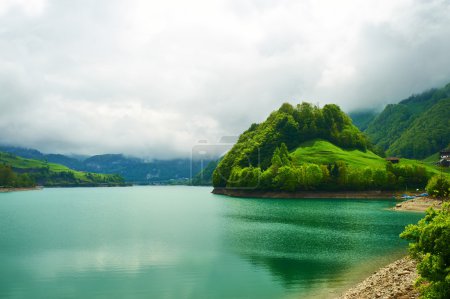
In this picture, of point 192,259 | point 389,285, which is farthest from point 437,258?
point 192,259

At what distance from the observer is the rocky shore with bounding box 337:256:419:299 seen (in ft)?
106

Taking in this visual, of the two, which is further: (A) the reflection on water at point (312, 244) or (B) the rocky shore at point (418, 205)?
(B) the rocky shore at point (418, 205)

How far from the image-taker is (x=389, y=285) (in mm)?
35719

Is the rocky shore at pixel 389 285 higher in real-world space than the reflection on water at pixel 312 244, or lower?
higher

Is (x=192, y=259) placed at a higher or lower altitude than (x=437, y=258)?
lower

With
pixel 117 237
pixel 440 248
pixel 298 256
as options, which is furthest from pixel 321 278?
pixel 117 237

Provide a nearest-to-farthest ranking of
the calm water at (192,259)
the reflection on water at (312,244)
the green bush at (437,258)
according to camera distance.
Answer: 1. the green bush at (437,258)
2. the calm water at (192,259)
3. the reflection on water at (312,244)

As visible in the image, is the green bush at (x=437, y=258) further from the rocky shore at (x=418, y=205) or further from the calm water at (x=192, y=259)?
the rocky shore at (x=418, y=205)

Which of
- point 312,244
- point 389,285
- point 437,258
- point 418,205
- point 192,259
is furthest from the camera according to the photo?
point 418,205

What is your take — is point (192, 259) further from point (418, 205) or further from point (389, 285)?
point (418, 205)

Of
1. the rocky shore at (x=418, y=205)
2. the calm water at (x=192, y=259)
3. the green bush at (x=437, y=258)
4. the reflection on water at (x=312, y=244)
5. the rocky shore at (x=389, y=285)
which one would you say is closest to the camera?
the green bush at (x=437, y=258)

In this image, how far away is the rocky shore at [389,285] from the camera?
1277 inches

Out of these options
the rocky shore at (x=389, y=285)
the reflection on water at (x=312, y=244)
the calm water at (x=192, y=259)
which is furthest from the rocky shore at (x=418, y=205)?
the rocky shore at (x=389, y=285)

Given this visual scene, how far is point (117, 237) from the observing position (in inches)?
3041
